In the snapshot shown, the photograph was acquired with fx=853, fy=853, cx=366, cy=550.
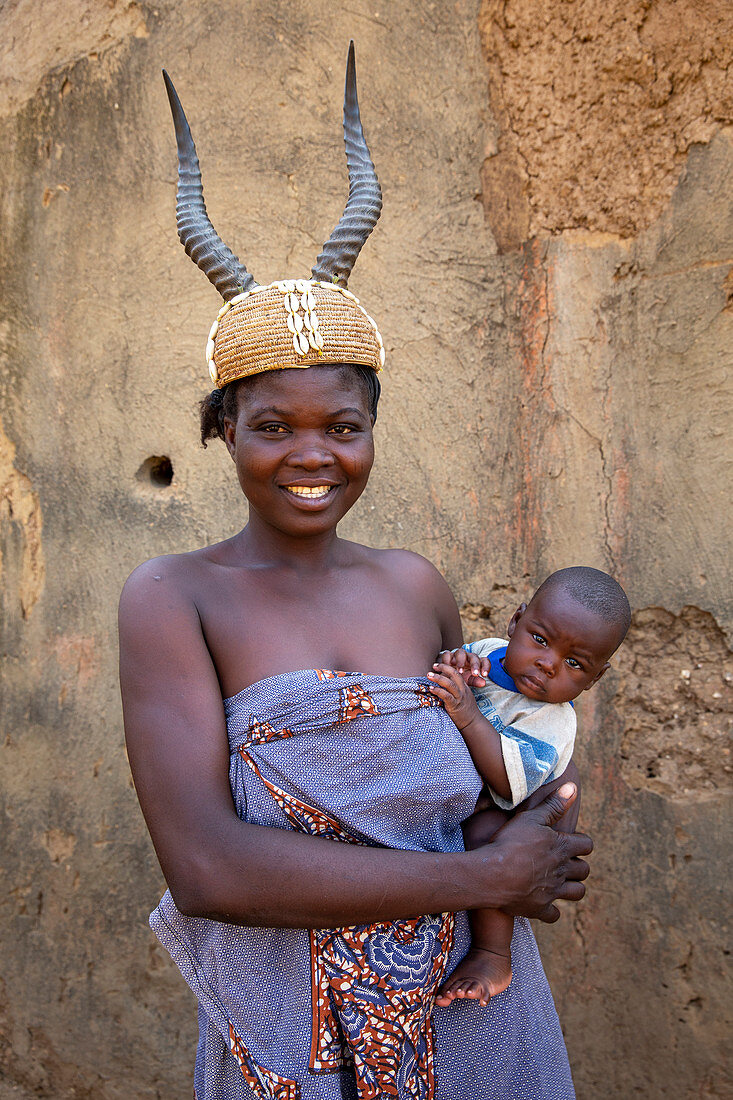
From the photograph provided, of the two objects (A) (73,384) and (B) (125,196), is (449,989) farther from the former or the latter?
(B) (125,196)

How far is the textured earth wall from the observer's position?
9.69 feet

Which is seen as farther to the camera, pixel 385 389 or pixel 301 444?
pixel 385 389

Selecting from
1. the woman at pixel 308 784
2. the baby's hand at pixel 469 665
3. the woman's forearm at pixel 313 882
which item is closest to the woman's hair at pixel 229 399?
the woman at pixel 308 784

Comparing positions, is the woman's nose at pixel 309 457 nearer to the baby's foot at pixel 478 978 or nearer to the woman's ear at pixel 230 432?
the woman's ear at pixel 230 432

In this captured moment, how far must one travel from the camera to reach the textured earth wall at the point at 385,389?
2.95 meters

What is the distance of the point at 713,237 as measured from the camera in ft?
9.32

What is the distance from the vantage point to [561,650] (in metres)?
1.87

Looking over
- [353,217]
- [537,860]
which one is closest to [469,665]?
[537,860]

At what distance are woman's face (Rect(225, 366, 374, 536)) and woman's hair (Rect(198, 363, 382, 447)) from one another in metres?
0.02

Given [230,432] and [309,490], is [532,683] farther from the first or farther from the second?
[230,432]

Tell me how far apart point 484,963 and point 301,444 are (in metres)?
1.06

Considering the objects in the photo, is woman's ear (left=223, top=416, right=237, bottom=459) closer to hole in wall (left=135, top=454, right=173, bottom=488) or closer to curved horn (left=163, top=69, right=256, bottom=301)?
curved horn (left=163, top=69, right=256, bottom=301)

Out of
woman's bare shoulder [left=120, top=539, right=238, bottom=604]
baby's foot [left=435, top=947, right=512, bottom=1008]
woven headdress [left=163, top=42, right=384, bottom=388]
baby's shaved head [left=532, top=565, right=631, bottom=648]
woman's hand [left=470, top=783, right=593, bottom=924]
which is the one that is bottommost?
baby's foot [left=435, top=947, right=512, bottom=1008]

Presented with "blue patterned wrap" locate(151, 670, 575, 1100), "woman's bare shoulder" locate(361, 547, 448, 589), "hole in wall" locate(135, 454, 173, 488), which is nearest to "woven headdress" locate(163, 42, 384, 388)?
"woman's bare shoulder" locate(361, 547, 448, 589)
